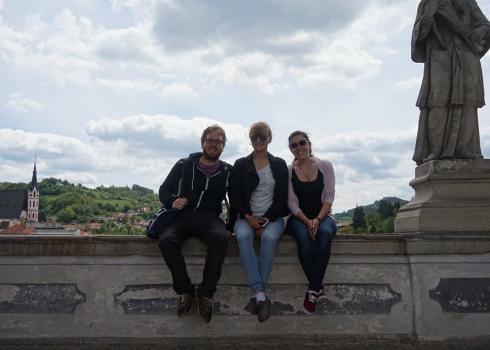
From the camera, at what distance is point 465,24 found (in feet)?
22.9

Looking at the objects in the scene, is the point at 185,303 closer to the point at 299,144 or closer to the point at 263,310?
the point at 263,310

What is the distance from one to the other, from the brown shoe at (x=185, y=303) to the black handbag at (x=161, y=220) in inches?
27.4

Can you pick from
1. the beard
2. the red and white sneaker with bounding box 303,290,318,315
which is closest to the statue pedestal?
the red and white sneaker with bounding box 303,290,318,315

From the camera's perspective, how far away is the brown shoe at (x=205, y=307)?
221 inches

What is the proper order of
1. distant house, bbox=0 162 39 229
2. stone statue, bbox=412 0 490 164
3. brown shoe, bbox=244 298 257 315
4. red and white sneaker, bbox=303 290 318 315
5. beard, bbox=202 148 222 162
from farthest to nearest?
distant house, bbox=0 162 39 229 → stone statue, bbox=412 0 490 164 → beard, bbox=202 148 222 162 → red and white sneaker, bbox=303 290 318 315 → brown shoe, bbox=244 298 257 315

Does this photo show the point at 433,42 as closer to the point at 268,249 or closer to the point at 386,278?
the point at 386,278

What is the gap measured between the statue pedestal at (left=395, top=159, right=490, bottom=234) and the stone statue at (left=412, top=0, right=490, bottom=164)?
0.20 meters

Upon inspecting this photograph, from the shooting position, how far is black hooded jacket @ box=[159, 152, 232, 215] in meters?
5.92

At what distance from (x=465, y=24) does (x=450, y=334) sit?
3648 millimetres

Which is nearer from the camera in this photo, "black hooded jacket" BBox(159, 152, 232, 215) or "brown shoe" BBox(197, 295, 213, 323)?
"brown shoe" BBox(197, 295, 213, 323)

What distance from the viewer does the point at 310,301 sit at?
5.74 m


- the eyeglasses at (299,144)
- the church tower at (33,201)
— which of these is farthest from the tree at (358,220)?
the church tower at (33,201)

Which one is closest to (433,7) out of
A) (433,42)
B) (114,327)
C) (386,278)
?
(433,42)

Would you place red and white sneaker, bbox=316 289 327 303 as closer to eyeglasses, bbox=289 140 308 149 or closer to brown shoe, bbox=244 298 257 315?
brown shoe, bbox=244 298 257 315
